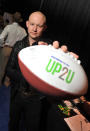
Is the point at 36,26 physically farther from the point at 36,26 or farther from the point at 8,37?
the point at 8,37

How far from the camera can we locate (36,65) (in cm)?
83

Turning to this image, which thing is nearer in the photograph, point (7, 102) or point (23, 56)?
point (23, 56)

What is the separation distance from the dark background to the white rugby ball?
4.42 ft

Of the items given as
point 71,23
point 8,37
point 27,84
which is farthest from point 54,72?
point 71,23

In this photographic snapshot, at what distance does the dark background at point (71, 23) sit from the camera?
216cm

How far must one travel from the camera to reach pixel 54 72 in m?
0.79

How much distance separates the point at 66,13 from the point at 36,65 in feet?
6.68

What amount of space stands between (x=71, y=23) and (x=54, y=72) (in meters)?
1.87

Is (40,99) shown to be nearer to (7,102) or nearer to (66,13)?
(7,102)

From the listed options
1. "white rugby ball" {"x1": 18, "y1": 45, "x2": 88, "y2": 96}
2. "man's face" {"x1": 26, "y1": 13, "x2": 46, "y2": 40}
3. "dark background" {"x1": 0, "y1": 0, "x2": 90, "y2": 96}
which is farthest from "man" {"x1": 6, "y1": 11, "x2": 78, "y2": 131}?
"dark background" {"x1": 0, "y1": 0, "x2": 90, "y2": 96}

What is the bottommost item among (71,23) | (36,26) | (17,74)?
(17,74)

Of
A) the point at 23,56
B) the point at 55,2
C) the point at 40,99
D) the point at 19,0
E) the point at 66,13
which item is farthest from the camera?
the point at 19,0

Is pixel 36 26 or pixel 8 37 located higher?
pixel 36 26

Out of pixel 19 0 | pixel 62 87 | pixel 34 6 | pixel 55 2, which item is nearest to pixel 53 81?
pixel 62 87
